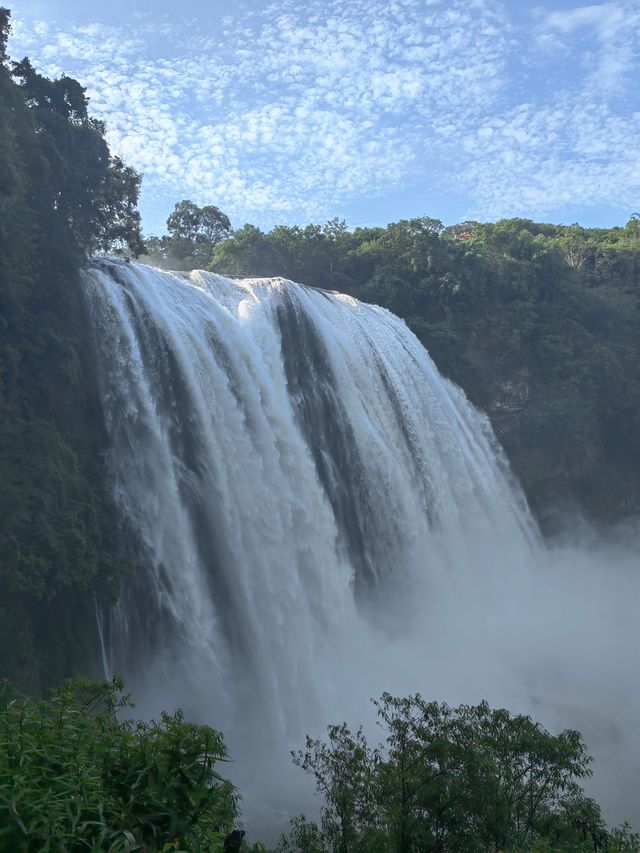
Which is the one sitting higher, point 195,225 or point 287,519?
point 195,225

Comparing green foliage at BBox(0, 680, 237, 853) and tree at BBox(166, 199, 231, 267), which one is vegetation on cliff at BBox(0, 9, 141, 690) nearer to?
green foliage at BBox(0, 680, 237, 853)

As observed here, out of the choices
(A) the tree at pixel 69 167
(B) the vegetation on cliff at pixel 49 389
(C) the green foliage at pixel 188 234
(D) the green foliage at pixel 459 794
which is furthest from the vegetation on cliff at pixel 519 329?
(D) the green foliage at pixel 459 794

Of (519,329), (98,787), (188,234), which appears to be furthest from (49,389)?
(188,234)

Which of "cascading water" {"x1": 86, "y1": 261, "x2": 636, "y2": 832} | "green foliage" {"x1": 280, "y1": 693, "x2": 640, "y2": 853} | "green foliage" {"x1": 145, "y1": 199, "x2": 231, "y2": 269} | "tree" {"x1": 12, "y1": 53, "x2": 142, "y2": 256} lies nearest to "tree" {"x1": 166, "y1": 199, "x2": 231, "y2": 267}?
"green foliage" {"x1": 145, "y1": 199, "x2": 231, "y2": 269}

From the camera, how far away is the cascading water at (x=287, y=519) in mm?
14836

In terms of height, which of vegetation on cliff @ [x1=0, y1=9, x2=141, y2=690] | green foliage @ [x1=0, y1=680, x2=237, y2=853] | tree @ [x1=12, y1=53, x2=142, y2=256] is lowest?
green foliage @ [x1=0, y1=680, x2=237, y2=853]

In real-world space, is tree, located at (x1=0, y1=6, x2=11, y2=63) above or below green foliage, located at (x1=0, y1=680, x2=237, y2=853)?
above

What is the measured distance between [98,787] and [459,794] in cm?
477

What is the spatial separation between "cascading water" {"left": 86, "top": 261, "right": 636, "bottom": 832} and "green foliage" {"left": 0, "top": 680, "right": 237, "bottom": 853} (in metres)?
9.24

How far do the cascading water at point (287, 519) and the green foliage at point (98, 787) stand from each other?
9.24 metres

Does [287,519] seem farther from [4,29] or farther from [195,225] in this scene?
[195,225]

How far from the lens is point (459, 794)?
25.6 ft

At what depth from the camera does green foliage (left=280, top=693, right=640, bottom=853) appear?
7660 millimetres

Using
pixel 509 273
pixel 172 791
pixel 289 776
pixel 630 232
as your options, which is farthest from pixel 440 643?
pixel 630 232
